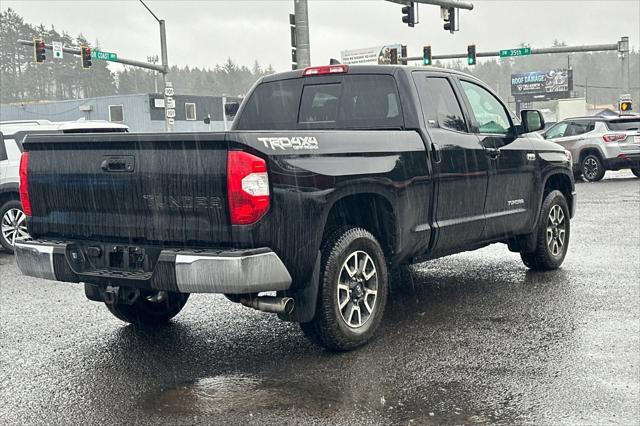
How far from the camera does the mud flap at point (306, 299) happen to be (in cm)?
495

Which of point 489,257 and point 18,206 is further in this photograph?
point 18,206

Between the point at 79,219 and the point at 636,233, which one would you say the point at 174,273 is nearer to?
the point at 79,219

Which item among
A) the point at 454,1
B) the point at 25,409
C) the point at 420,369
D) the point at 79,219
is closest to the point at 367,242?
the point at 420,369

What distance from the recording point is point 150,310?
609cm

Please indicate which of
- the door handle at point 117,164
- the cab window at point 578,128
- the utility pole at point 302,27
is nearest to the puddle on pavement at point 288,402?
the door handle at point 117,164

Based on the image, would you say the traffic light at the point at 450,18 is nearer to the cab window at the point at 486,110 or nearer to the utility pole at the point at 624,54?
the utility pole at the point at 624,54

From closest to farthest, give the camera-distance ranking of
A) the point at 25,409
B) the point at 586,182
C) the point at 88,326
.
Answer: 1. the point at 25,409
2. the point at 88,326
3. the point at 586,182

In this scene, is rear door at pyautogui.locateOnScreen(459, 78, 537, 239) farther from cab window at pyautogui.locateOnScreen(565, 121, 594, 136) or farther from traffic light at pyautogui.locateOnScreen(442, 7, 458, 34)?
traffic light at pyautogui.locateOnScreen(442, 7, 458, 34)

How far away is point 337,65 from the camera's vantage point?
21.2ft

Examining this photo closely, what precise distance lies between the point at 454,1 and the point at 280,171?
77.2ft

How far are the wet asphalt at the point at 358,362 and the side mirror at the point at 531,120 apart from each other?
4.89 ft

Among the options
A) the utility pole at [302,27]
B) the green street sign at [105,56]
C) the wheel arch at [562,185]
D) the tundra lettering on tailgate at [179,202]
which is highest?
the green street sign at [105,56]

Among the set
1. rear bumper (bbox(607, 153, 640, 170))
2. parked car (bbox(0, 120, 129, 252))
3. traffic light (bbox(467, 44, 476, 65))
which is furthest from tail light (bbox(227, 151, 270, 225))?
traffic light (bbox(467, 44, 476, 65))

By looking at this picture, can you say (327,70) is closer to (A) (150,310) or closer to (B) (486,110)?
(B) (486,110)
